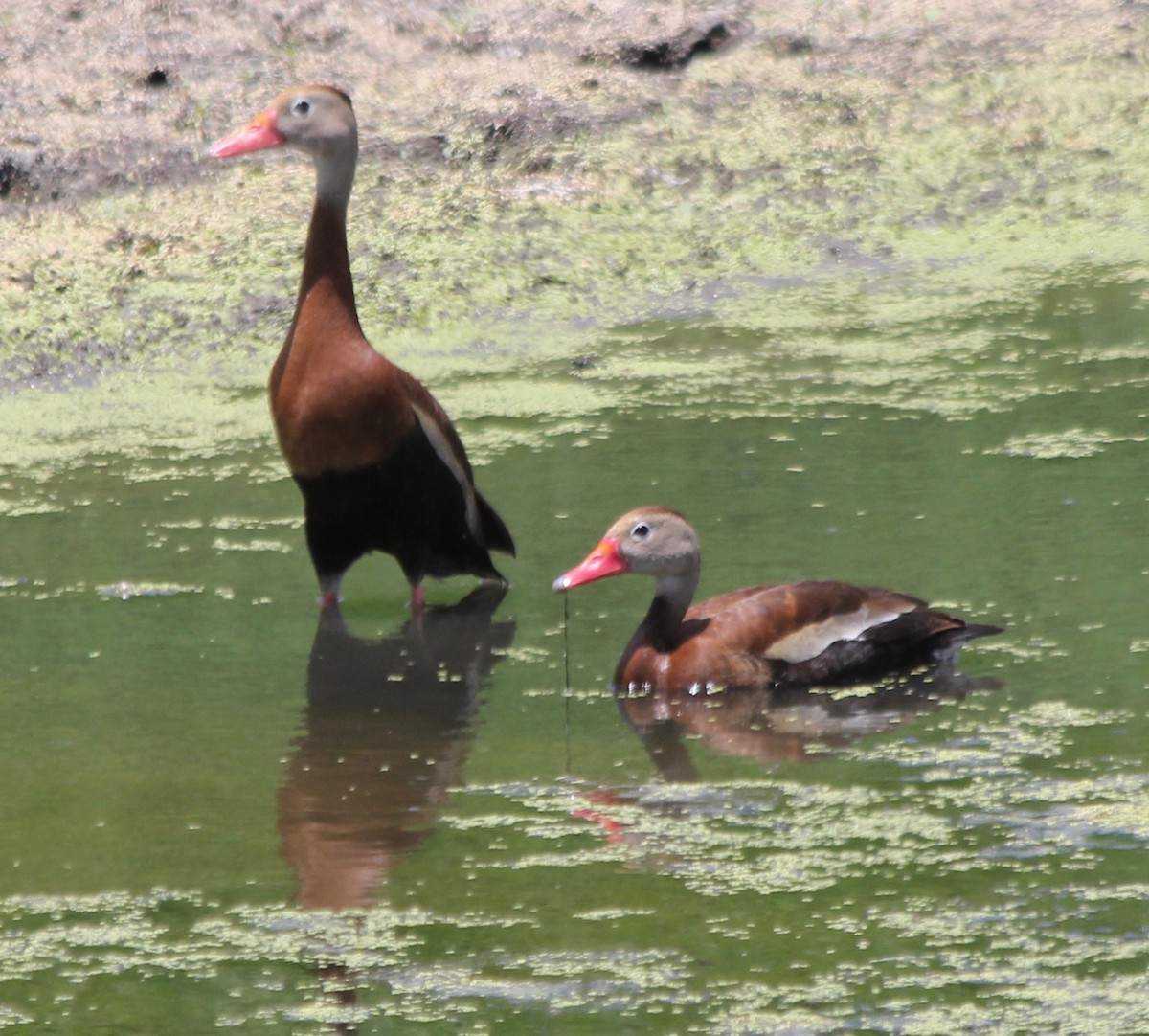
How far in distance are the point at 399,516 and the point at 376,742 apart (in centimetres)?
128

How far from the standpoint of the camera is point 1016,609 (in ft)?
21.0

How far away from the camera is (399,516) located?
6.88 meters

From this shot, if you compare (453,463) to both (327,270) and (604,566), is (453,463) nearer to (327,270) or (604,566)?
(327,270)

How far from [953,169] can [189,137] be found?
11.1 feet

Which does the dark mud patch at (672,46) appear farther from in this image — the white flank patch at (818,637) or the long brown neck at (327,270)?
the white flank patch at (818,637)

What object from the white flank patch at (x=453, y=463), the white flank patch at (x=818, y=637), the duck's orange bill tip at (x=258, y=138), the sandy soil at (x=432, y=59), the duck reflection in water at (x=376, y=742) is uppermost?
the sandy soil at (x=432, y=59)

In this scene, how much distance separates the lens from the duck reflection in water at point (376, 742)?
4922 mm

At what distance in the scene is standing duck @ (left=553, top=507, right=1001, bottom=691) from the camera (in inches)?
236

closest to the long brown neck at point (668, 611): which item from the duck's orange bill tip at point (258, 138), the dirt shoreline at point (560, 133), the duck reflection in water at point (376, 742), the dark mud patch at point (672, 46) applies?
the duck reflection in water at point (376, 742)

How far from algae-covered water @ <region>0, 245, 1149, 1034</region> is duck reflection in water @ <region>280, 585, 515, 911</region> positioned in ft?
0.05

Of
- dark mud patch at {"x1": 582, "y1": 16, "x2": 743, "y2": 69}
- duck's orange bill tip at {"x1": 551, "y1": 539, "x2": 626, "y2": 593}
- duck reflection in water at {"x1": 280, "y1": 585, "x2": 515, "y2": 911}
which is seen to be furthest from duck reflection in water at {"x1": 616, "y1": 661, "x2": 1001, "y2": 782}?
dark mud patch at {"x1": 582, "y1": 16, "x2": 743, "y2": 69}

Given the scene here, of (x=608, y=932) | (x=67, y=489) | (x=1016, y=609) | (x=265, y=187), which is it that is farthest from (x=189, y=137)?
(x=608, y=932)

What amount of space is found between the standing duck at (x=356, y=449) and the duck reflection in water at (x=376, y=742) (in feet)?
0.62

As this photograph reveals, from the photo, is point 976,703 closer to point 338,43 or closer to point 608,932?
point 608,932
